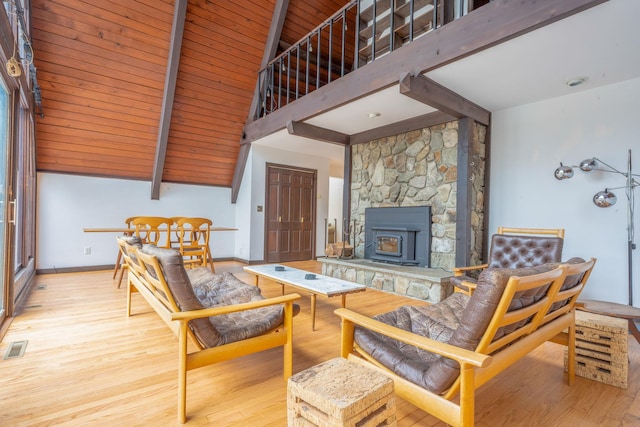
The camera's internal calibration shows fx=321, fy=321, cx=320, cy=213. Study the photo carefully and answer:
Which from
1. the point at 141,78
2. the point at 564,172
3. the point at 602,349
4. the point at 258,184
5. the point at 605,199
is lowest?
the point at 602,349

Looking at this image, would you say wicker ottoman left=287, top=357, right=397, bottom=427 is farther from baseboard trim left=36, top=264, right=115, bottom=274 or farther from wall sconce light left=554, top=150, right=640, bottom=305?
baseboard trim left=36, top=264, right=115, bottom=274

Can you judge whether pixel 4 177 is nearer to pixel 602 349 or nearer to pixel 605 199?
pixel 602 349

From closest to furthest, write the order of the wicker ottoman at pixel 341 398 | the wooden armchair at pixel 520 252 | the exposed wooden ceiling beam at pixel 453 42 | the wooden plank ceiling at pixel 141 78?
the wicker ottoman at pixel 341 398, the exposed wooden ceiling beam at pixel 453 42, the wooden armchair at pixel 520 252, the wooden plank ceiling at pixel 141 78

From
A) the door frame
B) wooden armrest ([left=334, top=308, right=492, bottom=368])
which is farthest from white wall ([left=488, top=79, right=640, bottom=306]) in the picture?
the door frame

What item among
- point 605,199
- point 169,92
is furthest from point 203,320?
point 169,92

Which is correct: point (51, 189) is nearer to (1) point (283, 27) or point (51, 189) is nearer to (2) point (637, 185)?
(1) point (283, 27)

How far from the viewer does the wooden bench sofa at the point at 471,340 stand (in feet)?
3.75

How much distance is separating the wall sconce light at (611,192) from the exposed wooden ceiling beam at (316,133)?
3.12 meters

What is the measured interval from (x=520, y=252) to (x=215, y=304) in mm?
2837

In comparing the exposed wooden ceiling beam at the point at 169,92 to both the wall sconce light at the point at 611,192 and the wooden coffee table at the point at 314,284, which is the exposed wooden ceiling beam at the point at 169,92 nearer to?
the wooden coffee table at the point at 314,284

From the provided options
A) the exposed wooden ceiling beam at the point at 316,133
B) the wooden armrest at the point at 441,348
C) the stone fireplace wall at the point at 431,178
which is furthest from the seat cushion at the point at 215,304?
the exposed wooden ceiling beam at the point at 316,133

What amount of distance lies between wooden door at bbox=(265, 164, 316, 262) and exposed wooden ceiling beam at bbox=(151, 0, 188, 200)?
6.56 feet

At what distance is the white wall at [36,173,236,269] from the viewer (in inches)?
201

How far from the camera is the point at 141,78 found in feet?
15.5
